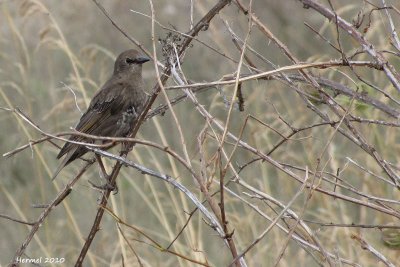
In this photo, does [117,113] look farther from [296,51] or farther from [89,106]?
[296,51]

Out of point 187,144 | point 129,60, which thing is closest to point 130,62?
point 129,60

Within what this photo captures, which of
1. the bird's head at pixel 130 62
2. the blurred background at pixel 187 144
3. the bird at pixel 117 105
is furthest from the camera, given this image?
the bird's head at pixel 130 62

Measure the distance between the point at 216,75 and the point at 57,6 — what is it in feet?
9.48

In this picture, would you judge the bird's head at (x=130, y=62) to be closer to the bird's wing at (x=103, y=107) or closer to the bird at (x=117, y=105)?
the bird at (x=117, y=105)

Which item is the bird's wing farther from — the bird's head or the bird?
the bird's head

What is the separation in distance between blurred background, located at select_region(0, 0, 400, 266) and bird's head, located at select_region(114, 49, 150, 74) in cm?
8

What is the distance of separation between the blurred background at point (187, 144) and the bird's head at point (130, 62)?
0.08 m

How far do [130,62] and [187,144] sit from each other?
150 cm

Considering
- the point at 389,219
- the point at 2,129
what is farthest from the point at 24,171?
the point at 389,219

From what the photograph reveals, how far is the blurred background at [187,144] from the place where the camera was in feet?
16.2

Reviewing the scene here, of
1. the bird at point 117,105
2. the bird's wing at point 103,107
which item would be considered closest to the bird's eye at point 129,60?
the bird at point 117,105

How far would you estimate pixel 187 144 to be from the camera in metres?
6.86

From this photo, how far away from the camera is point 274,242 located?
18.8 feet

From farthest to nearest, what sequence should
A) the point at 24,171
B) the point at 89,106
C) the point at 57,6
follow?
the point at 57,6 → the point at 24,171 → the point at 89,106
